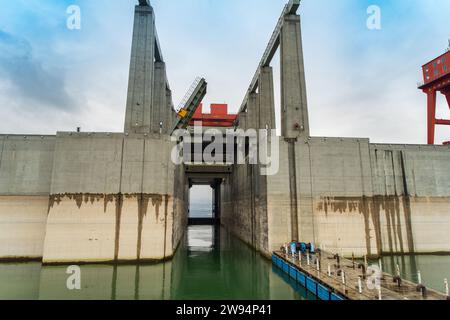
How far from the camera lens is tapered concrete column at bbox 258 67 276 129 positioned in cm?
3472

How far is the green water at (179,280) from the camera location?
16609 mm

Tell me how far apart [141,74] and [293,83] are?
14.6 meters

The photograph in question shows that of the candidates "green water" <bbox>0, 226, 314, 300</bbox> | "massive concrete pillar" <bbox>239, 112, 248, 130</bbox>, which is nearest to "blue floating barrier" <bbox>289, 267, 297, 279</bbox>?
"green water" <bbox>0, 226, 314, 300</bbox>

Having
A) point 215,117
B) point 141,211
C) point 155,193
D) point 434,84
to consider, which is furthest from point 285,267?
point 215,117

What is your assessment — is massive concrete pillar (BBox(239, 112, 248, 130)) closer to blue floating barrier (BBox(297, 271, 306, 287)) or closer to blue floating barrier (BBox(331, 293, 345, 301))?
blue floating barrier (BBox(297, 271, 306, 287))

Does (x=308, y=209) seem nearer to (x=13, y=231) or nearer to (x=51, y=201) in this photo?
(x=51, y=201)

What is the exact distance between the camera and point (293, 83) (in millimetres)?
27281

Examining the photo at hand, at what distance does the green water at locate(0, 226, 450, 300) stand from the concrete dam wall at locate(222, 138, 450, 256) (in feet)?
8.30

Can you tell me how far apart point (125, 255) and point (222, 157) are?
100 ft

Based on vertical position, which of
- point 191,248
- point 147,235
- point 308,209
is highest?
point 308,209

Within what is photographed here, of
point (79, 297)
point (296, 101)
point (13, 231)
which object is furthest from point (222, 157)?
point (79, 297)

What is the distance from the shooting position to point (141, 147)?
25000mm

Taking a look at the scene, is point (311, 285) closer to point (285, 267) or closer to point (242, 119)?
point (285, 267)

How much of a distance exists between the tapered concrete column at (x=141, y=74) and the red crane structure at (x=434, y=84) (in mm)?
39356
